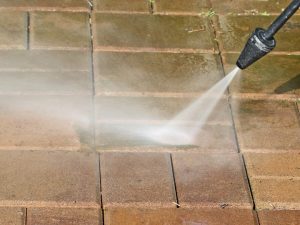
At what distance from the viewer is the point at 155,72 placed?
3.85 metres

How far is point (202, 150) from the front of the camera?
335 cm

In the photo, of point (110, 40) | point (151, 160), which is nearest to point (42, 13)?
point (110, 40)

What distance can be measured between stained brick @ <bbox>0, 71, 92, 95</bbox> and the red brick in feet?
4.35

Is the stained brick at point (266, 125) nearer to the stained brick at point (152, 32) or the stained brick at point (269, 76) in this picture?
the stained brick at point (269, 76)

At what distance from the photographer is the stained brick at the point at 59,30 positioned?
3998mm

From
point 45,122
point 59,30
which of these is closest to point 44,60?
point 59,30

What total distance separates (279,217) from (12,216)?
1358 millimetres

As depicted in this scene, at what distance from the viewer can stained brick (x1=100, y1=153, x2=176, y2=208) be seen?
302 cm

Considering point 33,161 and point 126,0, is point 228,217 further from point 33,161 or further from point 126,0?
point 126,0

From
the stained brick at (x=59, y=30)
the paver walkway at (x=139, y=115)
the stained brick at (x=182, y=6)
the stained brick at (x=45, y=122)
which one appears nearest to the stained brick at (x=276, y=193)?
the paver walkway at (x=139, y=115)

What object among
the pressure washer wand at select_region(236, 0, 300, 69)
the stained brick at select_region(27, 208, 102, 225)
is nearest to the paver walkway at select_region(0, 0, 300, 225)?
the stained brick at select_region(27, 208, 102, 225)

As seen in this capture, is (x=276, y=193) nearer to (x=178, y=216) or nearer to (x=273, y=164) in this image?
(x=273, y=164)

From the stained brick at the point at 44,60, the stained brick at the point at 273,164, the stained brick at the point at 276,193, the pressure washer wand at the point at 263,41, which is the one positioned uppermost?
the stained brick at the point at 44,60

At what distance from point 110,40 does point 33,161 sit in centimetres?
126
